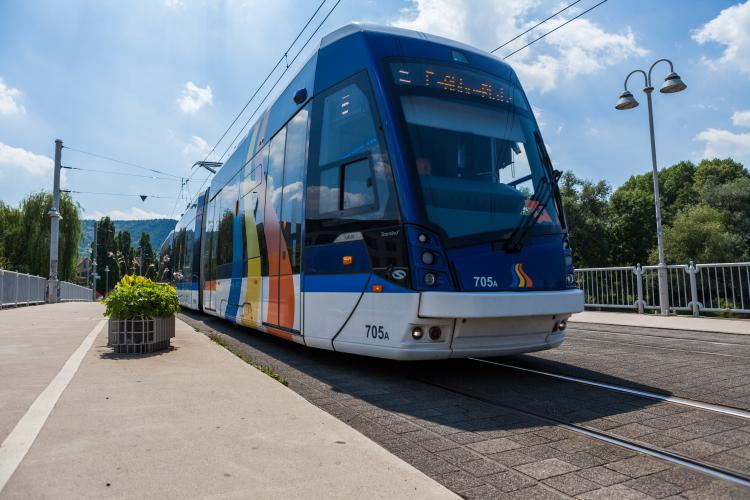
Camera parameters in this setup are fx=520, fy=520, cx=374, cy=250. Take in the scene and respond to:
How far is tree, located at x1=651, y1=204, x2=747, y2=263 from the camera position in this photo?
131ft

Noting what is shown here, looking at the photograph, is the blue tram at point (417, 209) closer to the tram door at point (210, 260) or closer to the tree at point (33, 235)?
the tram door at point (210, 260)

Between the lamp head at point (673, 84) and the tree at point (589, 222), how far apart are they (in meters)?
31.9

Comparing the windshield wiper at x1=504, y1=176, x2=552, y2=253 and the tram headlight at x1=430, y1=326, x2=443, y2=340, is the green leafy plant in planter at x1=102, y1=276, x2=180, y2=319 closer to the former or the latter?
the tram headlight at x1=430, y1=326, x2=443, y2=340

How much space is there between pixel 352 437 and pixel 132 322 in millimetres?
5067

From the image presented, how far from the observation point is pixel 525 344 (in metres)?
5.16

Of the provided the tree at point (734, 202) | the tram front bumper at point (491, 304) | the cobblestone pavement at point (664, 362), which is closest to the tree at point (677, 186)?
the tree at point (734, 202)

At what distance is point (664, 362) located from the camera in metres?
5.99

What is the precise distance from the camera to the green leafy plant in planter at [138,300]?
7280mm

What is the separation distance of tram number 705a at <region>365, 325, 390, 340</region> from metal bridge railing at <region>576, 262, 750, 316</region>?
9.55 metres

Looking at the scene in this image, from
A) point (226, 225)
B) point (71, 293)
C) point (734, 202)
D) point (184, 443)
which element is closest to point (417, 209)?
point (184, 443)

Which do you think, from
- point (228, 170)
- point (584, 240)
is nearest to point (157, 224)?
point (584, 240)

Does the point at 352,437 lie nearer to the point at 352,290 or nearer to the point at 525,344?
the point at 352,290

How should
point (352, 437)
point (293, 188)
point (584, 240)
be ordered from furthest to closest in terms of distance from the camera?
1. point (584, 240)
2. point (293, 188)
3. point (352, 437)

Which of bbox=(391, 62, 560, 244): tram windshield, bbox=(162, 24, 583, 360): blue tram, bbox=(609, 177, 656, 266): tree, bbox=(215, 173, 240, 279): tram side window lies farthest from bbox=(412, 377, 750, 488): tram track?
bbox=(609, 177, 656, 266): tree
